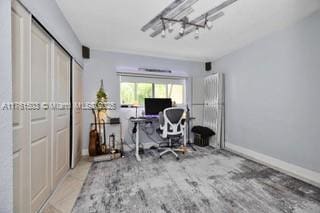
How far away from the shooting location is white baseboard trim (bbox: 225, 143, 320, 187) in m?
2.30

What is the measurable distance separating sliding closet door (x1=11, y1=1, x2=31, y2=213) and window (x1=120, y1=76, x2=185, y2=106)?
263 cm

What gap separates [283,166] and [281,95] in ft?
A: 4.03

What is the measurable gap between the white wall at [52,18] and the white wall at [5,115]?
1.13 ft

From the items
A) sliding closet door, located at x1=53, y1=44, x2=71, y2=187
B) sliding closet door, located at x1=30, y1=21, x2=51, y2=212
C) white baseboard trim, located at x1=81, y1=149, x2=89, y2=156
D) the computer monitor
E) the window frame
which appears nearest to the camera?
sliding closet door, located at x1=30, y1=21, x2=51, y2=212

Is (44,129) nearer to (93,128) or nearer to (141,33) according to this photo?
(93,128)

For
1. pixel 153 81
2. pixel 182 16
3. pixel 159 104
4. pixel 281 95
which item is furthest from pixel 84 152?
pixel 281 95

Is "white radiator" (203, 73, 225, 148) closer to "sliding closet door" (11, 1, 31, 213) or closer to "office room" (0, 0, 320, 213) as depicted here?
"office room" (0, 0, 320, 213)

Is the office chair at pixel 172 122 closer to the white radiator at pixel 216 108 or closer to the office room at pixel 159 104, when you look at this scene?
the office room at pixel 159 104

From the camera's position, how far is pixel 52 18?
1826 mm

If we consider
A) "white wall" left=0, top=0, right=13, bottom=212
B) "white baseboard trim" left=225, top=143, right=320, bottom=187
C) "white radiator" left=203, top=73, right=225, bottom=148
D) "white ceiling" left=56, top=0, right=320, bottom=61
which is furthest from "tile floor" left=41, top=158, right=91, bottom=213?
"white baseboard trim" left=225, top=143, right=320, bottom=187

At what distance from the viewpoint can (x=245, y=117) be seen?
139 inches

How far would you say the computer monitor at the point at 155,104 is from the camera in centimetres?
384

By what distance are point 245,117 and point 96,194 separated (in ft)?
10.6

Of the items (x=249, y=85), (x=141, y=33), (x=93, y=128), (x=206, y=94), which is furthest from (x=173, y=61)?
(x=93, y=128)
